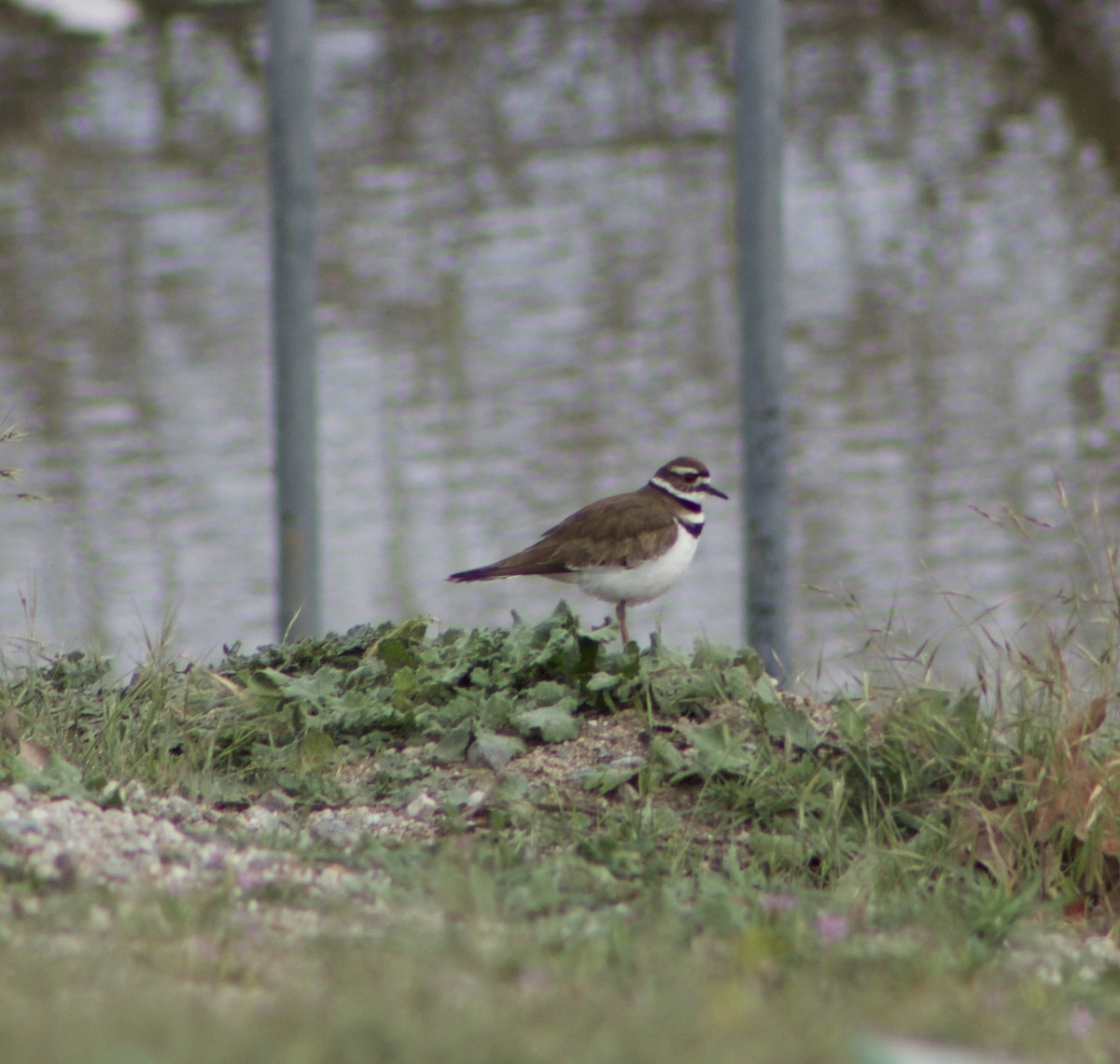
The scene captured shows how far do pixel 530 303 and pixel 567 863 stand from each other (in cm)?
739

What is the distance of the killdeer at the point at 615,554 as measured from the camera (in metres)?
6.38

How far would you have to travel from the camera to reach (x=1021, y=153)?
39.5ft

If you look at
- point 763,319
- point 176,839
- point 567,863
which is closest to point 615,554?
point 763,319

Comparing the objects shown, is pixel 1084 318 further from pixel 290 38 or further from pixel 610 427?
pixel 290 38

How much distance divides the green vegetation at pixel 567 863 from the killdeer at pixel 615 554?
0.65m

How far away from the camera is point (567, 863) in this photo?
435 centimetres

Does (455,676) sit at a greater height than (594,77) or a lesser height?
lesser

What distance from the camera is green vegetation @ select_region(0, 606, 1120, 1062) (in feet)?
9.27

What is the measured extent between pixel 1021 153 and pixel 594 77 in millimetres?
3129

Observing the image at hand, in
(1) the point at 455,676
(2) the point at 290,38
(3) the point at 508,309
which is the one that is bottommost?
(1) the point at 455,676

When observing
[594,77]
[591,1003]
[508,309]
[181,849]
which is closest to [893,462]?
[508,309]

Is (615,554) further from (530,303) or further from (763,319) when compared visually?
(530,303)

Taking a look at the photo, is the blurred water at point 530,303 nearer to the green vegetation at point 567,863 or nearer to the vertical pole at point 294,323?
the vertical pole at point 294,323

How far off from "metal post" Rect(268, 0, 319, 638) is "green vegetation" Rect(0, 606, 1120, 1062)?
111cm
